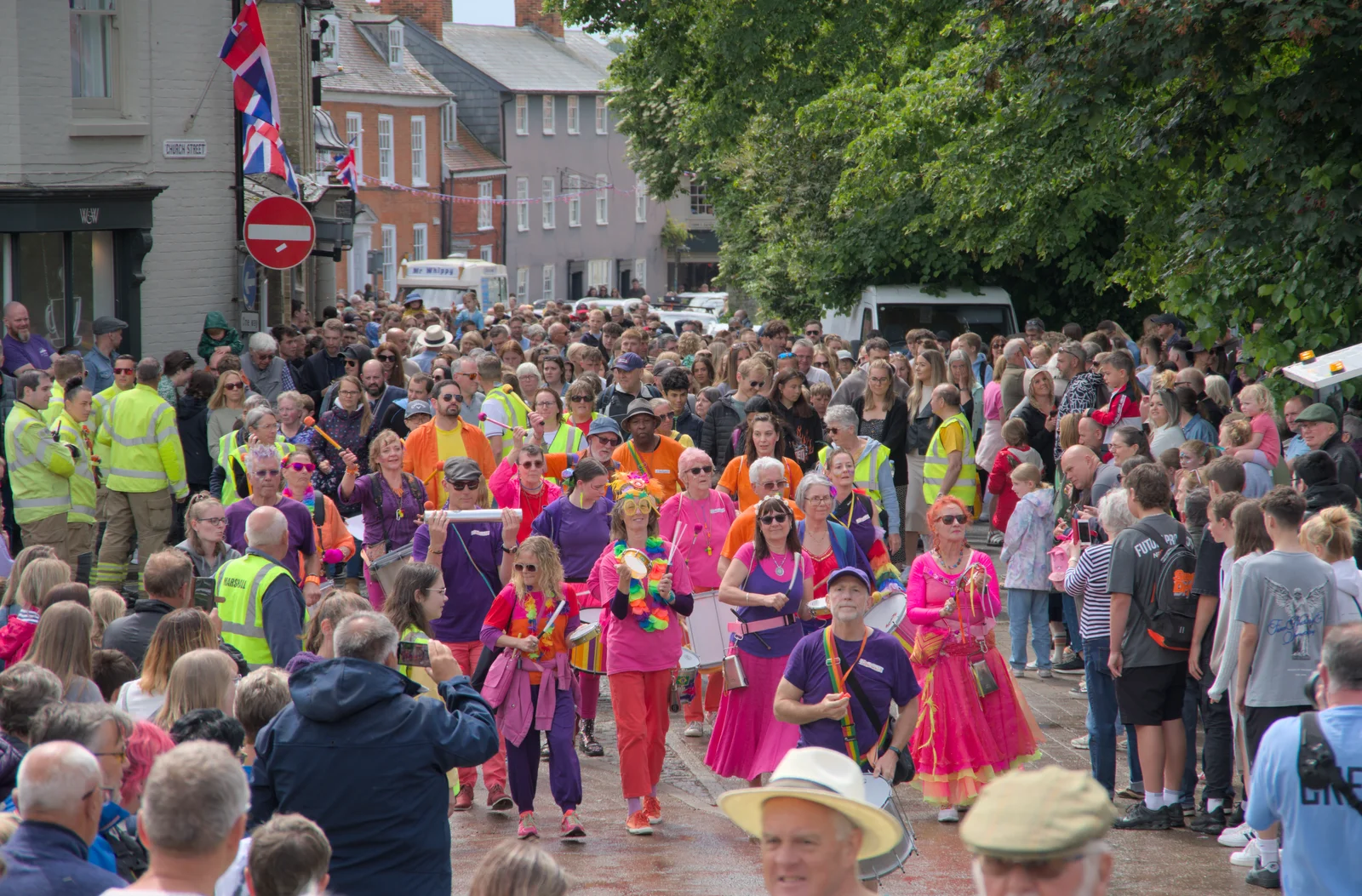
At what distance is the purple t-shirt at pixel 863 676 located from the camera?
679cm

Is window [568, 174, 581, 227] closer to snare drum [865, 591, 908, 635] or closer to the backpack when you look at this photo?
snare drum [865, 591, 908, 635]

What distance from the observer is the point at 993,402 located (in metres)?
15.2

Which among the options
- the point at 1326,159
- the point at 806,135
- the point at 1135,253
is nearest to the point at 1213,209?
the point at 1326,159

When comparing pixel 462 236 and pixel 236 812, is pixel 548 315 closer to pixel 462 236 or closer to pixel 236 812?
pixel 236 812

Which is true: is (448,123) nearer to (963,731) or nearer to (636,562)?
(636,562)

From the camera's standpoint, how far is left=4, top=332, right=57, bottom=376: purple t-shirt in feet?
46.5

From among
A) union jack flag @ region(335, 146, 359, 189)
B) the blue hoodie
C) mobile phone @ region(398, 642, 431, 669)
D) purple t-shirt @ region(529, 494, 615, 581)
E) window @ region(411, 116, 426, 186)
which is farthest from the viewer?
window @ region(411, 116, 426, 186)

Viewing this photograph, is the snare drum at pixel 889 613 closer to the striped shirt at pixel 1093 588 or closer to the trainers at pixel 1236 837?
the striped shirt at pixel 1093 588

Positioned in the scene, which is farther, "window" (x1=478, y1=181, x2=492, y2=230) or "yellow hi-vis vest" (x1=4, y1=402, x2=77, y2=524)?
"window" (x1=478, y1=181, x2=492, y2=230)

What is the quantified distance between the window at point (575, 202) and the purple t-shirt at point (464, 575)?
→ 2249 inches

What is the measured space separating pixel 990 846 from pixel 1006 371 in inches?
505

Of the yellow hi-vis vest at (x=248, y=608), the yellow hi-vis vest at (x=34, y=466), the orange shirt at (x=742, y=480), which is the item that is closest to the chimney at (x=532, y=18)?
the yellow hi-vis vest at (x=34, y=466)

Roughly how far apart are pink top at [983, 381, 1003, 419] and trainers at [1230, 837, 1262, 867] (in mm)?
8231

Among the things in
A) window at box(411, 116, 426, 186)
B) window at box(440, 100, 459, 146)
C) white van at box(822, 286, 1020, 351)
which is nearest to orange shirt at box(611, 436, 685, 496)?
white van at box(822, 286, 1020, 351)
